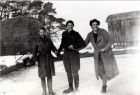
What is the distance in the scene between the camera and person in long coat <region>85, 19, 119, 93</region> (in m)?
6.43

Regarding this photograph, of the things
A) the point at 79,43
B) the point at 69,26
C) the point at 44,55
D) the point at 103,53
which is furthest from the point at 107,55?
the point at 44,55

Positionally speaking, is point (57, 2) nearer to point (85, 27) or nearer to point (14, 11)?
point (85, 27)

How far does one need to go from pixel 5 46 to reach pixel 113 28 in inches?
136

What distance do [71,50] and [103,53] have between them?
60 cm

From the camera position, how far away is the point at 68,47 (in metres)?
6.50

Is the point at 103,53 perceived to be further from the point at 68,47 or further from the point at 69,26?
the point at 69,26

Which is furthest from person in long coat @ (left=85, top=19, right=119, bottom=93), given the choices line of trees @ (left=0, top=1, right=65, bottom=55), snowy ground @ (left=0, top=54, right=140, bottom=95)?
line of trees @ (left=0, top=1, right=65, bottom=55)

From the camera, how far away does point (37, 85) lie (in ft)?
24.4

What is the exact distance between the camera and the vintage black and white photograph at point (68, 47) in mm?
6488

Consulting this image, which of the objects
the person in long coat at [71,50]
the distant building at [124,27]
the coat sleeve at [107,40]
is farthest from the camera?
A: the distant building at [124,27]

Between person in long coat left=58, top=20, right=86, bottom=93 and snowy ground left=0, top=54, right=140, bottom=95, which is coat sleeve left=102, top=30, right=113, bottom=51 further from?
snowy ground left=0, top=54, right=140, bottom=95

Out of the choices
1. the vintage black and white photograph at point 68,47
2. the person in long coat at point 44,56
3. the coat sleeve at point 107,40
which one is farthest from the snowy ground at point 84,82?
the coat sleeve at point 107,40

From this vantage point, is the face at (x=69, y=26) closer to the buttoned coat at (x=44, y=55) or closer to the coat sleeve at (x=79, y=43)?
the coat sleeve at (x=79, y=43)

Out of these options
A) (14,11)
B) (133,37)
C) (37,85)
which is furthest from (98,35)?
(14,11)
